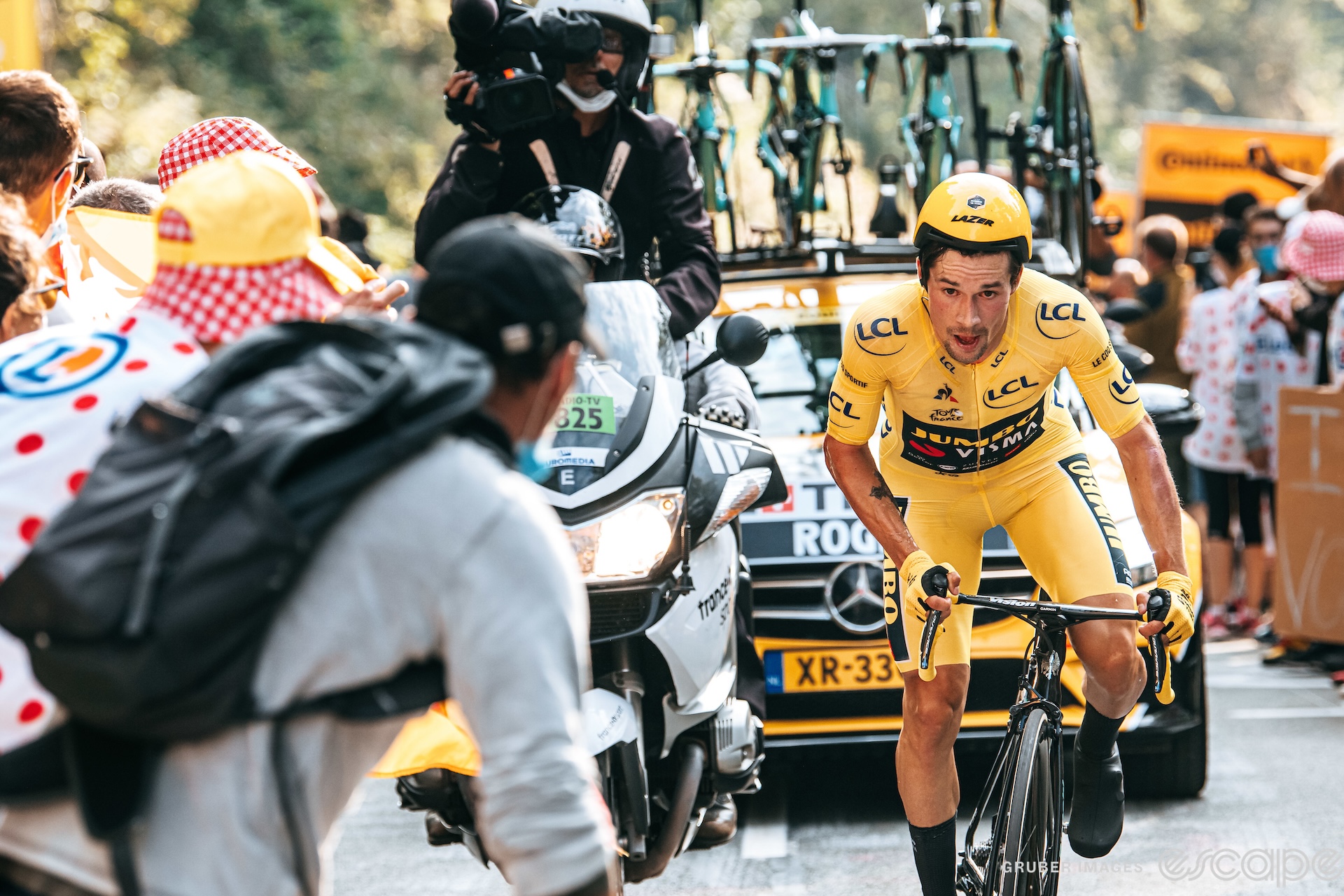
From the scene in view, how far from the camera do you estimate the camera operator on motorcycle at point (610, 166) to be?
5.80 m

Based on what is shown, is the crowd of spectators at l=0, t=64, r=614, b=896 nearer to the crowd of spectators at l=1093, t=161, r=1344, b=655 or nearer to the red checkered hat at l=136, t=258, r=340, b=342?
the red checkered hat at l=136, t=258, r=340, b=342

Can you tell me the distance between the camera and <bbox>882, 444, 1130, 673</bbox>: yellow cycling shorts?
4.97 m

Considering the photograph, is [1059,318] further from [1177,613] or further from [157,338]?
[157,338]

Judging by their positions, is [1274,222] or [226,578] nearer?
[226,578]

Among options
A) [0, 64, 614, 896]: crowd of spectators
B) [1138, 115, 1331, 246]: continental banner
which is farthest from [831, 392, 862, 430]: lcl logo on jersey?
[1138, 115, 1331, 246]: continental banner

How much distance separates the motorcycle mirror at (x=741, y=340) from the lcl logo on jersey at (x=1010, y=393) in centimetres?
69

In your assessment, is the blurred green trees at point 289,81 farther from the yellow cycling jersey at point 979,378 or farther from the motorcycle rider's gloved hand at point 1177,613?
the motorcycle rider's gloved hand at point 1177,613

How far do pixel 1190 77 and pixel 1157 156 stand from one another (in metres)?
34.0

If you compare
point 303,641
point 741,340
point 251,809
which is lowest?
point 741,340

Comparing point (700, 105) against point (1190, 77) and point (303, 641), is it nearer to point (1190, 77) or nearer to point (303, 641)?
point (303, 641)

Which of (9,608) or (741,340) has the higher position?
(9,608)

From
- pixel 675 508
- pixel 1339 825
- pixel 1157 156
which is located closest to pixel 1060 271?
pixel 1339 825

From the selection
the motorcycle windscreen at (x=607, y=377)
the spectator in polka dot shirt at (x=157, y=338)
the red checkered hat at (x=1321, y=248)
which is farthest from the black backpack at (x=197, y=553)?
the red checkered hat at (x=1321, y=248)

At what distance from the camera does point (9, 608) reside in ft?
7.01
